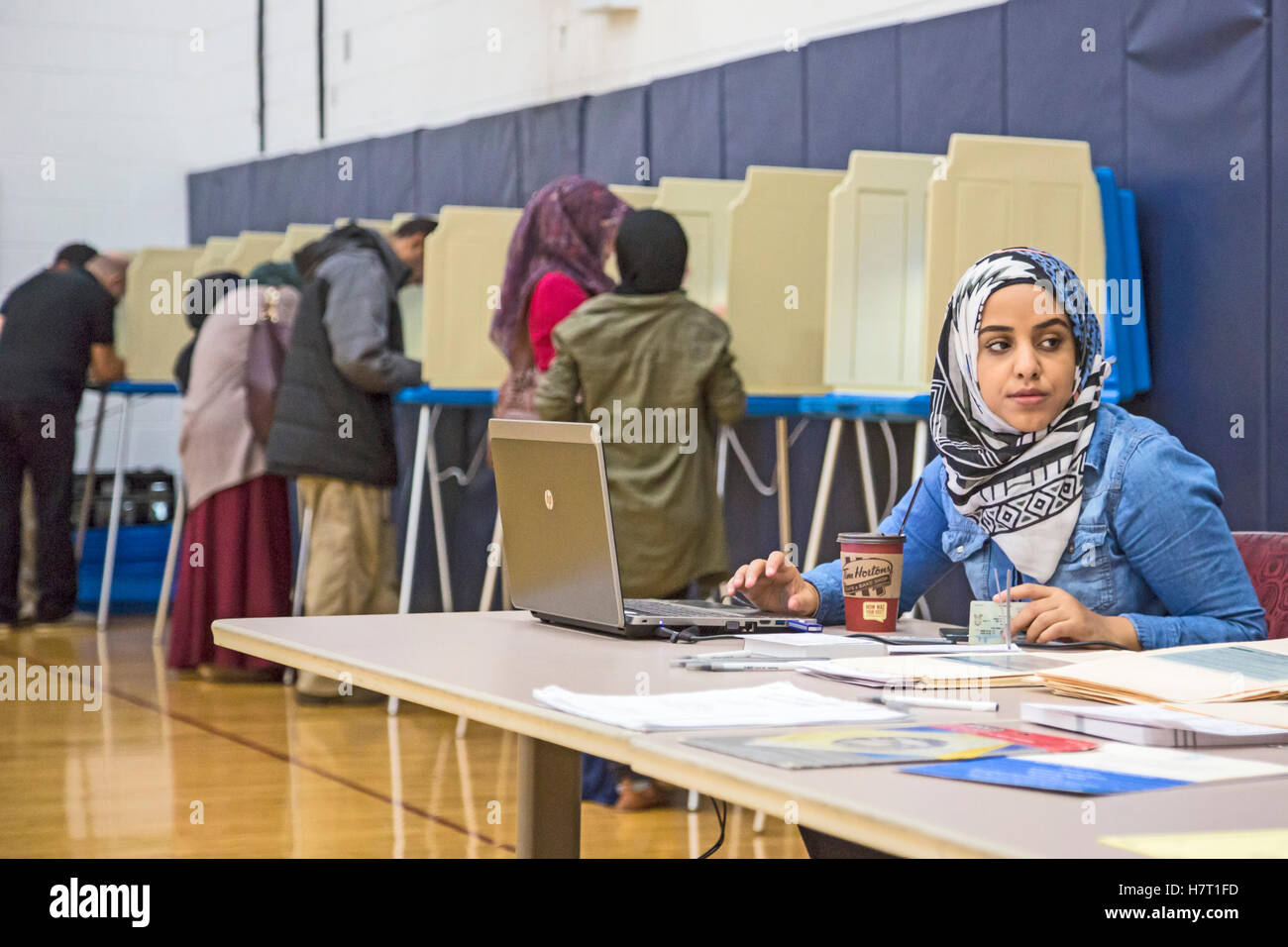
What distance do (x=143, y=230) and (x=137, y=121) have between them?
1.84 ft

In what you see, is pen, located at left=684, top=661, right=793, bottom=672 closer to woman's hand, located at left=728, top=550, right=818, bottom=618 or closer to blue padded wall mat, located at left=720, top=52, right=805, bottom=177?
woman's hand, located at left=728, top=550, right=818, bottom=618

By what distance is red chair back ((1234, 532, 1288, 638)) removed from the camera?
1997mm

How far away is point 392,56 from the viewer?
7.39 m

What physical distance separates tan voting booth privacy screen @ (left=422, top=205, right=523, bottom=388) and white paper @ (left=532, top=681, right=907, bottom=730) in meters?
3.61

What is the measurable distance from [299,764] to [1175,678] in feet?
9.88

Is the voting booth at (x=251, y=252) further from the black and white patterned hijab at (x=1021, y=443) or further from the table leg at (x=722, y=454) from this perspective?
the black and white patterned hijab at (x=1021, y=443)

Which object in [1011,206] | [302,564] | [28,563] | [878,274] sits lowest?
[28,563]

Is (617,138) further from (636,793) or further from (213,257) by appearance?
(636,793)

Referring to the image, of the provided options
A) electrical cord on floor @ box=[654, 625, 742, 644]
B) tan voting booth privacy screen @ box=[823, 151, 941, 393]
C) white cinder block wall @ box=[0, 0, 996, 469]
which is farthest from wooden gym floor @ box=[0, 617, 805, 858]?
white cinder block wall @ box=[0, 0, 996, 469]

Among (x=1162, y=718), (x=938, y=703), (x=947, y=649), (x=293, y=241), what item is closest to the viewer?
(x=1162, y=718)

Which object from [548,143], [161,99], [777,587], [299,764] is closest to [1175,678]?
[777,587]

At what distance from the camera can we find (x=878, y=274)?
3824 millimetres
